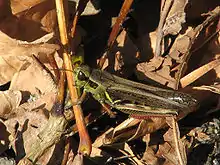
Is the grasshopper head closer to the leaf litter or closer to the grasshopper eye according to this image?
the grasshopper eye

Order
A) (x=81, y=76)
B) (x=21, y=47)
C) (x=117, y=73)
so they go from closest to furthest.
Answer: (x=21, y=47) < (x=81, y=76) < (x=117, y=73)

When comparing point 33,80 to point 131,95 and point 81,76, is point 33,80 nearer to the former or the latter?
point 81,76

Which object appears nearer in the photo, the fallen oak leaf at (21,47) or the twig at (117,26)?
the fallen oak leaf at (21,47)

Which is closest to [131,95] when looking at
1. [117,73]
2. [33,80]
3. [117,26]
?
[117,73]

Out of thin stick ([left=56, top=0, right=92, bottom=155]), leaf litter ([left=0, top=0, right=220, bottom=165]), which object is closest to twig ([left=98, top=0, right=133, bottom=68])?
leaf litter ([left=0, top=0, right=220, bottom=165])

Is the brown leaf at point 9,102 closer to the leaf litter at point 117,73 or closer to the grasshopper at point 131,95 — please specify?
the leaf litter at point 117,73

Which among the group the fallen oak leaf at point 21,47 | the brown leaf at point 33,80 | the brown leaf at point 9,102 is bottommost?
the brown leaf at point 9,102

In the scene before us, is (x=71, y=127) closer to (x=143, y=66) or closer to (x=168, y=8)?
(x=143, y=66)

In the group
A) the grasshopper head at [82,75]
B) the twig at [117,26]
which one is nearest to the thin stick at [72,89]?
the grasshopper head at [82,75]
